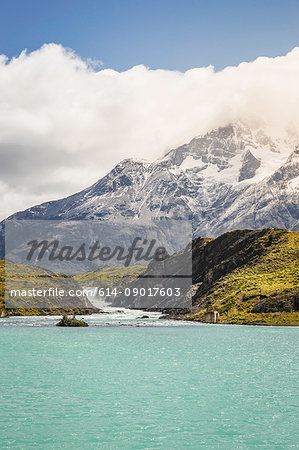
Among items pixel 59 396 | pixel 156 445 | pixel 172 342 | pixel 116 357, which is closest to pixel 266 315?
pixel 172 342

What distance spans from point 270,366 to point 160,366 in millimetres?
17313

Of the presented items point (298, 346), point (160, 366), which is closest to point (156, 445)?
point (160, 366)

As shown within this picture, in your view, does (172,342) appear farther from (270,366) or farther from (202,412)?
(202,412)

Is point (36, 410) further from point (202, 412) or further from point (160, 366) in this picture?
point (160, 366)

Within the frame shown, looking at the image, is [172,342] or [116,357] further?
[172,342]

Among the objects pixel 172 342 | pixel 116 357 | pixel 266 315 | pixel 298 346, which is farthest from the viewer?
pixel 266 315

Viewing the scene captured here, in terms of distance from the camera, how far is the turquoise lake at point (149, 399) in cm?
3850

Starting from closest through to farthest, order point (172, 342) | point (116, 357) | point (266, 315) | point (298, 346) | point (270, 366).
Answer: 1. point (270, 366)
2. point (116, 357)
3. point (298, 346)
4. point (172, 342)
5. point (266, 315)

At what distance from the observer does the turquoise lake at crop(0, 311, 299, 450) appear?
1516 inches

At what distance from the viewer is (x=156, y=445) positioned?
3694cm

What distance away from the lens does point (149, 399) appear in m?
53.7

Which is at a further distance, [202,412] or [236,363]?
[236,363]

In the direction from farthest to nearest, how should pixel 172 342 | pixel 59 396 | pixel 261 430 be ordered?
pixel 172 342 < pixel 59 396 < pixel 261 430

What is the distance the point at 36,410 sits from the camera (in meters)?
47.8
